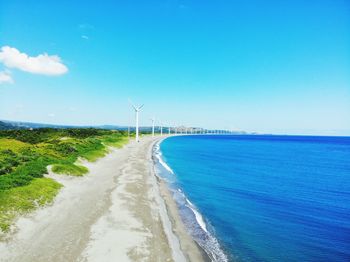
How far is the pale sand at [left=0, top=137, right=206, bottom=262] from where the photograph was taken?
17.6 metres

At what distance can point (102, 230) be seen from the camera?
70.3 ft

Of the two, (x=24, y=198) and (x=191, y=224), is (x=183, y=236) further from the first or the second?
(x=24, y=198)

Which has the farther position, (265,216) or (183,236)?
(265,216)

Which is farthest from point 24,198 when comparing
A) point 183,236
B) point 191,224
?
point 191,224

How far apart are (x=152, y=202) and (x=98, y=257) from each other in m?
13.5

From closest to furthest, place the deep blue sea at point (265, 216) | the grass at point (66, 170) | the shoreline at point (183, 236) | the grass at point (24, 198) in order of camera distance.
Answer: the shoreline at point (183, 236) → the deep blue sea at point (265, 216) → the grass at point (24, 198) → the grass at point (66, 170)

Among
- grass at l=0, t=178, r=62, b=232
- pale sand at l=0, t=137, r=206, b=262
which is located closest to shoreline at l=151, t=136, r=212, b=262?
pale sand at l=0, t=137, r=206, b=262

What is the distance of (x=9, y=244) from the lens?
18047 mm

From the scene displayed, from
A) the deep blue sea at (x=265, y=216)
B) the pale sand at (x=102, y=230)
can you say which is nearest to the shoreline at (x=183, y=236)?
the pale sand at (x=102, y=230)

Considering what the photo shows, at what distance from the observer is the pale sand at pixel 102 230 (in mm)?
17625

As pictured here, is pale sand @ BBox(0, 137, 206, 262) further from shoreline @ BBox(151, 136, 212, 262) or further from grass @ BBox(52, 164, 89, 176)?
grass @ BBox(52, 164, 89, 176)

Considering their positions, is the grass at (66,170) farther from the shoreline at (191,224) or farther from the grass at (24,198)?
the shoreline at (191,224)

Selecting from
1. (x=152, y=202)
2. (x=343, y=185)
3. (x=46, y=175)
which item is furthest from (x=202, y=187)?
(x=343, y=185)

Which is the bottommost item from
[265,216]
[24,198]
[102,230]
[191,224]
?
A: [265,216]
